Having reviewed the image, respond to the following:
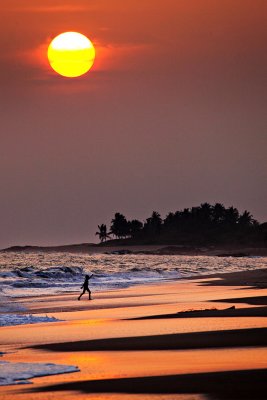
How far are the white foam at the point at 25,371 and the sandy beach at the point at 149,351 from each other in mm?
245

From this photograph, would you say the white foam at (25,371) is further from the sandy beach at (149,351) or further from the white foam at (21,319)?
the white foam at (21,319)

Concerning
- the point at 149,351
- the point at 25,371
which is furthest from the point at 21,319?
the point at 25,371

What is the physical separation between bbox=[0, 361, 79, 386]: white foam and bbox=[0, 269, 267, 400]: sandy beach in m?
0.24

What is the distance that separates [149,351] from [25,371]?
379 centimetres

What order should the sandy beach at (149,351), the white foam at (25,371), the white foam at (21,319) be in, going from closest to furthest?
the sandy beach at (149,351)
the white foam at (25,371)
the white foam at (21,319)

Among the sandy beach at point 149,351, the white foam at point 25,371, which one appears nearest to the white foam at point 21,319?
the sandy beach at point 149,351

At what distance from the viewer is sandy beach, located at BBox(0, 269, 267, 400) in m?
15.4

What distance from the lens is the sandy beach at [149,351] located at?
605 inches

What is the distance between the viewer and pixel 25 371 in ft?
56.1

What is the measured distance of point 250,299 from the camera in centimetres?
3634

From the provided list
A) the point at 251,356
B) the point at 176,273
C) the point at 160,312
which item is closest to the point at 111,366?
the point at 251,356

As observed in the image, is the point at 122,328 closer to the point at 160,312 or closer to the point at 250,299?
the point at 160,312

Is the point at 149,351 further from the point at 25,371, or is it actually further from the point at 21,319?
the point at 21,319

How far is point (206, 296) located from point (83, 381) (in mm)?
24944
